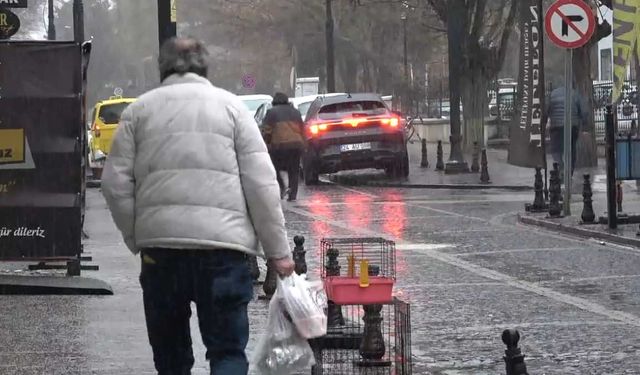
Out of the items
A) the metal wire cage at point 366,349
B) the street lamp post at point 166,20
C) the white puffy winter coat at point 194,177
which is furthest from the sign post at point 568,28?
the white puffy winter coat at point 194,177

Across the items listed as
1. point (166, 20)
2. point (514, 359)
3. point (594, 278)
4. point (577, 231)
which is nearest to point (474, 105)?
point (577, 231)

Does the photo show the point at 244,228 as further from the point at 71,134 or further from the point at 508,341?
the point at 71,134

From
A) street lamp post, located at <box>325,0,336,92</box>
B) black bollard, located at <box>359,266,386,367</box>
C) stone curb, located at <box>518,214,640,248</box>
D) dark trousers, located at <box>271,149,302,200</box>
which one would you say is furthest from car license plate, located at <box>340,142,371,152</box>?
black bollard, located at <box>359,266,386,367</box>

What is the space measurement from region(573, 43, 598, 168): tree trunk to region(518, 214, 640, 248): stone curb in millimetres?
8331

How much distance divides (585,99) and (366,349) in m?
19.8

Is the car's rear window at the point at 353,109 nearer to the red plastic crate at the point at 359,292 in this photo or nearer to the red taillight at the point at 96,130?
the red taillight at the point at 96,130

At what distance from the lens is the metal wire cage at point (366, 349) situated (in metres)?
8.03

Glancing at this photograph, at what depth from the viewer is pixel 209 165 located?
20.0 feet

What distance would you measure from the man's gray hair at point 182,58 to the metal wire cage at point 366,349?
7.06ft

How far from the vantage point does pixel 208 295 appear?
6.07 m

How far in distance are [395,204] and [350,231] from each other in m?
4.81

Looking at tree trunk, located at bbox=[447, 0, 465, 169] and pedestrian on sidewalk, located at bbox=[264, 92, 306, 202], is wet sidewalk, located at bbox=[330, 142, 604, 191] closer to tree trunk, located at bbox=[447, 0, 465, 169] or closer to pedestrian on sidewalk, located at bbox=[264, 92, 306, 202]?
tree trunk, located at bbox=[447, 0, 465, 169]

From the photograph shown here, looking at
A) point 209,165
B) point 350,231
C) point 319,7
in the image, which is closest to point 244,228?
point 209,165

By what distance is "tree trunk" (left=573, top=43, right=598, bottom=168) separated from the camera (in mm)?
28141
